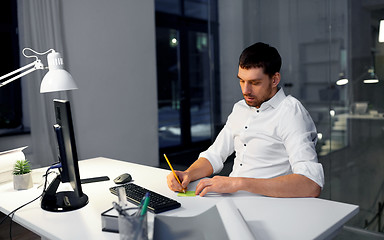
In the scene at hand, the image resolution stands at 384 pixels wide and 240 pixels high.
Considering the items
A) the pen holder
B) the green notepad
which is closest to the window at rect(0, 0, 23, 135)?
the green notepad

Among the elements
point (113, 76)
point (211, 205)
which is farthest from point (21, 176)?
point (113, 76)

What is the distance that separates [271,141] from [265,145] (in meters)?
0.04

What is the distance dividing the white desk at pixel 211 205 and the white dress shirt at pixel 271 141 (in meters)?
0.17

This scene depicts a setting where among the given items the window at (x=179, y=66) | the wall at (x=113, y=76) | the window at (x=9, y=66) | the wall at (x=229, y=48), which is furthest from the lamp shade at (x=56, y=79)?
the window at (x=179, y=66)

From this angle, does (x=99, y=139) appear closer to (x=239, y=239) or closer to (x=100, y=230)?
(x=100, y=230)

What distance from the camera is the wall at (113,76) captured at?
164 inches

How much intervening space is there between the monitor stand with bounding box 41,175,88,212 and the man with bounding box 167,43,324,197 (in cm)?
40

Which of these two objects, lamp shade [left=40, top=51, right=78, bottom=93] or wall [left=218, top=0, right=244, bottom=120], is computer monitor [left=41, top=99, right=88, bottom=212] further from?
wall [left=218, top=0, right=244, bottom=120]

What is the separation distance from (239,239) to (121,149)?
12.5ft

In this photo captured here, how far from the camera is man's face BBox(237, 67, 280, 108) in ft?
5.33

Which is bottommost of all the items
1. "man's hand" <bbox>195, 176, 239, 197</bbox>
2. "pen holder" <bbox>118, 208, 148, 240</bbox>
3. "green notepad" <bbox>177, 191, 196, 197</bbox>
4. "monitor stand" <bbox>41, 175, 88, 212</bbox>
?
"green notepad" <bbox>177, 191, 196, 197</bbox>

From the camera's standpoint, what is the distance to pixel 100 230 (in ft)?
3.83

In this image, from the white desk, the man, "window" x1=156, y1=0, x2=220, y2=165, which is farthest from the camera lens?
"window" x1=156, y1=0, x2=220, y2=165

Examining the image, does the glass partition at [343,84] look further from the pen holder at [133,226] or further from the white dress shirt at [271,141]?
the pen holder at [133,226]
